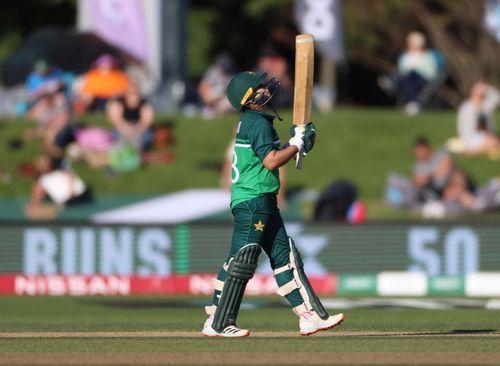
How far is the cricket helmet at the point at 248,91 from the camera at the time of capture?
9.72 meters

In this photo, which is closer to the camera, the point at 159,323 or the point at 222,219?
the point at 159,323

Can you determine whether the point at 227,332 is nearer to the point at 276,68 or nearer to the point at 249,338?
the point at 249,338

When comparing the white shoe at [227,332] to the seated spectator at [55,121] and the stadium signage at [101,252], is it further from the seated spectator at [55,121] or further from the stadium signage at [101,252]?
the seated spectator at [55,121]

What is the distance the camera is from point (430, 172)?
1900 cm

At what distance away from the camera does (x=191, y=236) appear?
1733cm

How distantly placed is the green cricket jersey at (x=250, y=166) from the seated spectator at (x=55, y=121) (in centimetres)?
1030

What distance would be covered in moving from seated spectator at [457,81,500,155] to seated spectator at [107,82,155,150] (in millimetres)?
4380

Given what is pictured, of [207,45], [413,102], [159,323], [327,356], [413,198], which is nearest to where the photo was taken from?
[327,356]

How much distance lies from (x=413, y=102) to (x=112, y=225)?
20.2ft

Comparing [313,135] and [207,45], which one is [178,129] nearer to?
[313,135]

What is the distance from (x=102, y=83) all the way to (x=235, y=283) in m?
12.2

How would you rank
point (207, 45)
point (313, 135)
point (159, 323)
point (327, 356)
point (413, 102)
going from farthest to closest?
point (207, 45) → point (413, 102) → point (159, 323) → point (313, 135) → point (327, 356)

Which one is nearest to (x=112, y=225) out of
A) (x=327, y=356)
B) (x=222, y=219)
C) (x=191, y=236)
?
(x=191, y=236)

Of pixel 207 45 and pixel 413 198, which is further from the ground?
pixel 207 45
